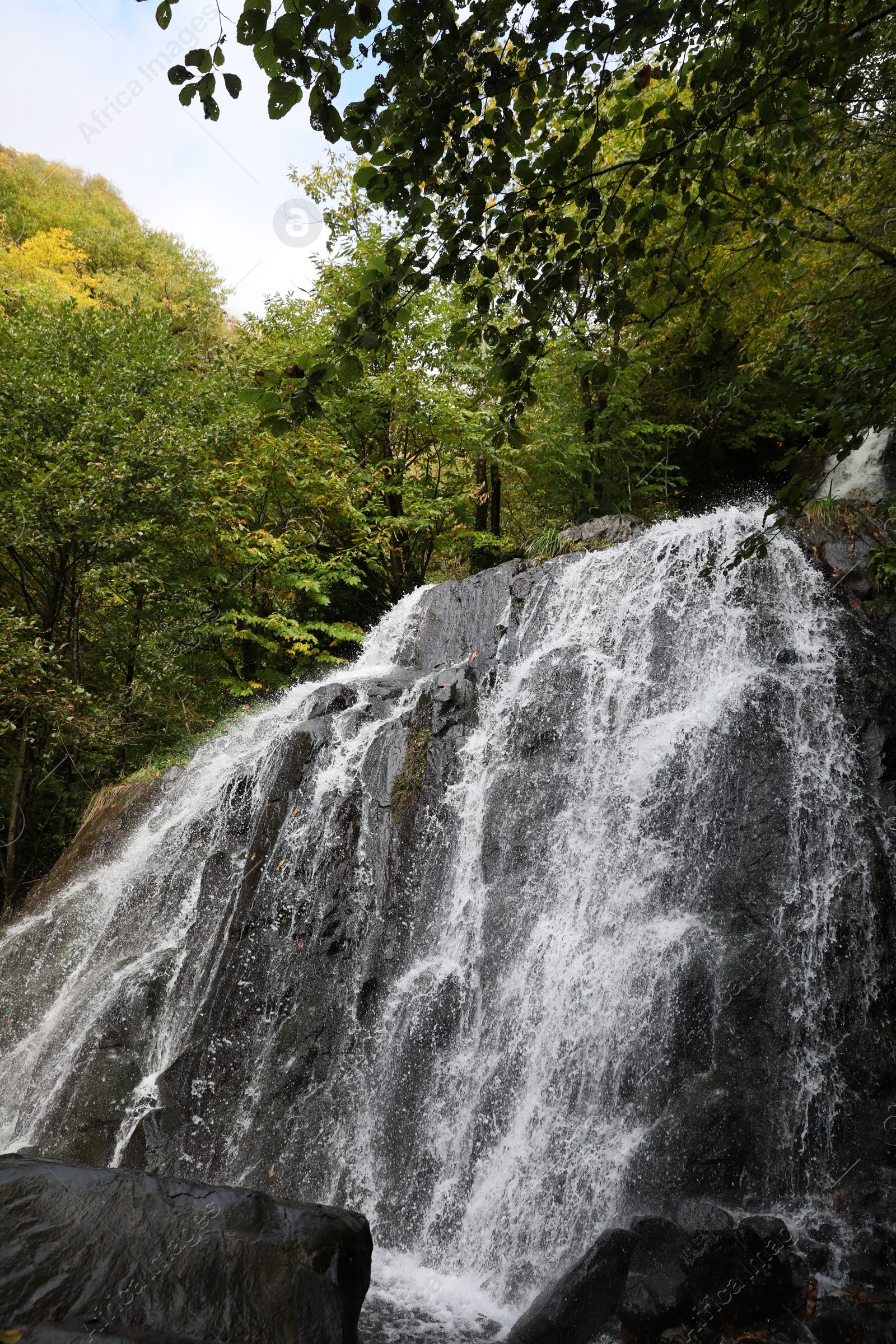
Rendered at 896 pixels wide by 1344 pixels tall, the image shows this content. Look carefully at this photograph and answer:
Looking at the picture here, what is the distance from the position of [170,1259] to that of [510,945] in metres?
3.71

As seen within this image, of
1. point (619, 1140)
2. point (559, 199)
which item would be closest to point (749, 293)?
point (559, 199)

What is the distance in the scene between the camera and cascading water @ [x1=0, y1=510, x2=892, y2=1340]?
5090 mm

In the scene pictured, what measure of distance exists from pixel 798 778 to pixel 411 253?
17.2 feet

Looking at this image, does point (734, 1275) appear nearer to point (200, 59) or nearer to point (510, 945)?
point (510, 945)

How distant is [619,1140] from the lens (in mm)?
5035

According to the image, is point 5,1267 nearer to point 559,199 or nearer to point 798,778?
point 559,199

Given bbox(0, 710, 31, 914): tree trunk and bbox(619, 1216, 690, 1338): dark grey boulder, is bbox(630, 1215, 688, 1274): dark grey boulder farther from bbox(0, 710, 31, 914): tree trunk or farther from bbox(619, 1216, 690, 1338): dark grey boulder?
bbox(0, 710, 31, 914): tree trunk

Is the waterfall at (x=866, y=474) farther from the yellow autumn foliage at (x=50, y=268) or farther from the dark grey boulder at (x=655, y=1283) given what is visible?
the yellow autumn foliage at (x=50, y=268)

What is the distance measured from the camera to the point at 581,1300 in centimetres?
394

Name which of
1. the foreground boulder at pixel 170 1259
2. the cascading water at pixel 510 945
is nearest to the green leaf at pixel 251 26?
the foreground boulder at pixel 170 1259

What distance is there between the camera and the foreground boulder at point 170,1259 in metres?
2.81

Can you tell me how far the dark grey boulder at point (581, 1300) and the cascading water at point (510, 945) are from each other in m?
0.58

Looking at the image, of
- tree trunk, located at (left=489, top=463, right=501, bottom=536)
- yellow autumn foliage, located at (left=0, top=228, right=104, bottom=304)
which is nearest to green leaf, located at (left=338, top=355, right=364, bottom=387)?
tree trunk, located at (left=489, top=463, right=501, bottom=536)

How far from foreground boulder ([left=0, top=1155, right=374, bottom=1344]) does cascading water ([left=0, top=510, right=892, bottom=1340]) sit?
6.00 feet
